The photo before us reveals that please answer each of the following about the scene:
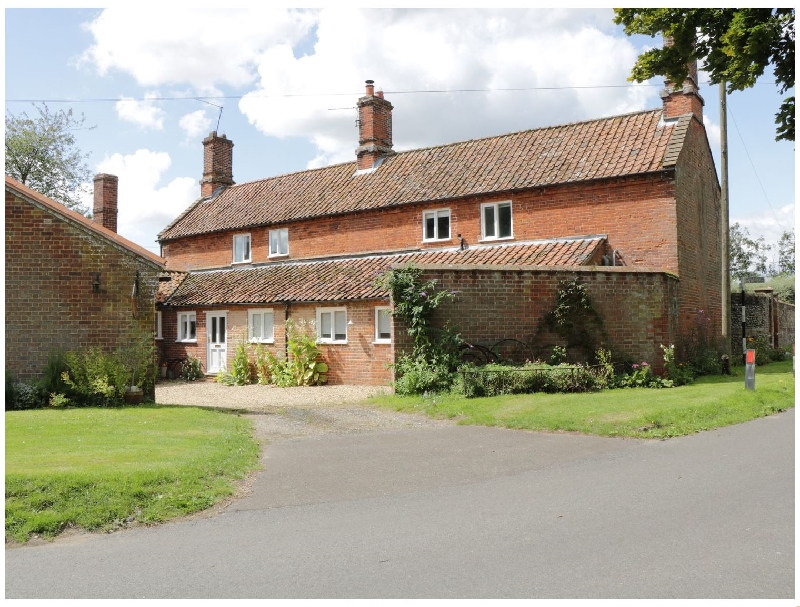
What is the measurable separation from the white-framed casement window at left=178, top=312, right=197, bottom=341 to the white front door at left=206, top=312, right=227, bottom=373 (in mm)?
995

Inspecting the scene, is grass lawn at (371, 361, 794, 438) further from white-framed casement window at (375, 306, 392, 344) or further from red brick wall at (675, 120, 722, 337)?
red brick wall at (675, 120, 722, 337)

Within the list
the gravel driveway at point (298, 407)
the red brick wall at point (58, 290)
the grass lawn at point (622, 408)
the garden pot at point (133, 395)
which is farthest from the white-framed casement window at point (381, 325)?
the garden pot at point (133, 395)

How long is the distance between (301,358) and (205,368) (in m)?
5.63

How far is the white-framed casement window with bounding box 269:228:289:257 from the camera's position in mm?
28094

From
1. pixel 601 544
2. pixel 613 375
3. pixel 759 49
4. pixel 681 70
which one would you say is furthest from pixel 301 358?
pixel 601 544

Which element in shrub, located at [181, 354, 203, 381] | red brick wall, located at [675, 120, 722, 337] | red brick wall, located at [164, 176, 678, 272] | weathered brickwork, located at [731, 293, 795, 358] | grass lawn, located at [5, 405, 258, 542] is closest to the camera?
grass lawn, located at [5, 405, 258, 542]

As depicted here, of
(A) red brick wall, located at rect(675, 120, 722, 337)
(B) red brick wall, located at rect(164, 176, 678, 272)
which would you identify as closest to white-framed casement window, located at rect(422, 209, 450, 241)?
(B) red brick wall, located at rect(164, 176, 678, 272)

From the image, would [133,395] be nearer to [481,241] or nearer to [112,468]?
[112,468]

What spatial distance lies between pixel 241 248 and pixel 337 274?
811 cm

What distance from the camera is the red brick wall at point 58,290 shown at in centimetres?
1462

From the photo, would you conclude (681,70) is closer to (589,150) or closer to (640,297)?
(640,297)

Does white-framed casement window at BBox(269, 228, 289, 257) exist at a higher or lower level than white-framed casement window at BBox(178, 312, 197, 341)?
higher

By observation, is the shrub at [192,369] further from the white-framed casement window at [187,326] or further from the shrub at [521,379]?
the shrub at [521,379]

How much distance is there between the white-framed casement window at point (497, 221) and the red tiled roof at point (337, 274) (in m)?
0.47
